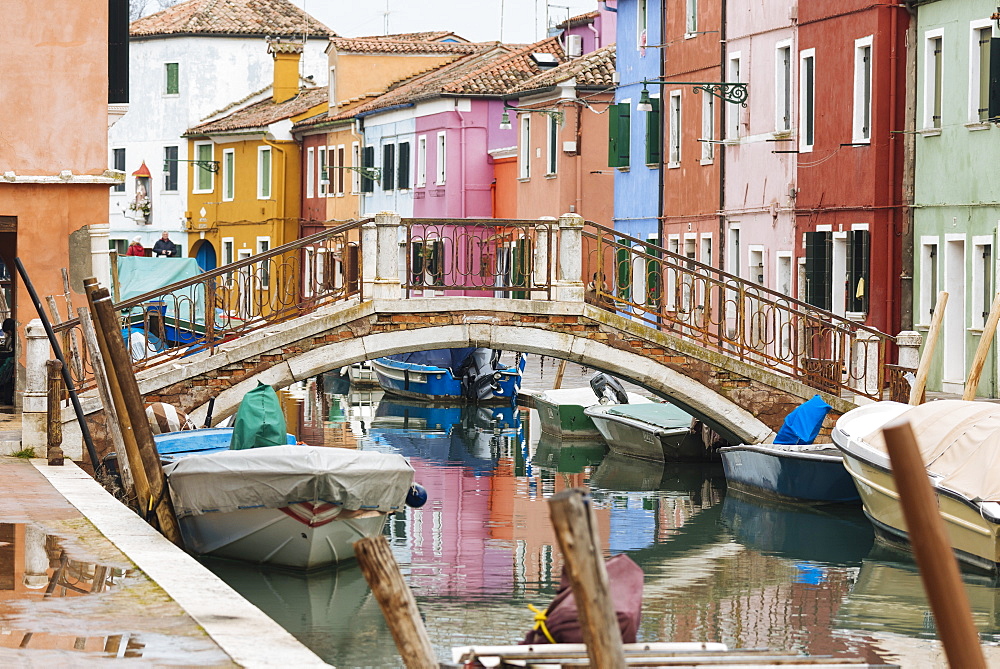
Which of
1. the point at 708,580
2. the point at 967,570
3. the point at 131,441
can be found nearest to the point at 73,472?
the point at 131,441

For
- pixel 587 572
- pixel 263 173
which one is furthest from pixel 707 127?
pixel 587 572

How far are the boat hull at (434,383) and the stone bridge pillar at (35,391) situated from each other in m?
15.0

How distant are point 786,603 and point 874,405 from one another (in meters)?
3.64

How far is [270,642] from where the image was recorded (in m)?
6.85

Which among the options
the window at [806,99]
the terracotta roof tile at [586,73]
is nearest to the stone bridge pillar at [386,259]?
the window at [806,99]

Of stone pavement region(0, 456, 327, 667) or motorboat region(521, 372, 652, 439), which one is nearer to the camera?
stone pavement region(0, 456, 327, 667)

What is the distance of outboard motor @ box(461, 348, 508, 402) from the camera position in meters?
28.6

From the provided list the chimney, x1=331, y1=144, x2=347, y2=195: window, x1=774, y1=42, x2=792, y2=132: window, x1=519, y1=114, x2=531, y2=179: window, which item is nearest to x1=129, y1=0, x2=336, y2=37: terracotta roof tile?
the chimney

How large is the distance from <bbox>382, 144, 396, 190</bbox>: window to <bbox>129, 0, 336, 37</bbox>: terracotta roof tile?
11566 millimetres

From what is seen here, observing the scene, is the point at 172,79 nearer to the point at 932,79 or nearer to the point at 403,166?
the point at 403,166

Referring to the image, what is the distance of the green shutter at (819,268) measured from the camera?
2130cm

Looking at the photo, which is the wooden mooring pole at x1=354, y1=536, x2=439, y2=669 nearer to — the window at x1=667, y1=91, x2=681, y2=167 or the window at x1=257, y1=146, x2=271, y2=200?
the window at x1=667, y1=91, x2=681, y2=167

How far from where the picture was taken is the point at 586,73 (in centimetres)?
3178

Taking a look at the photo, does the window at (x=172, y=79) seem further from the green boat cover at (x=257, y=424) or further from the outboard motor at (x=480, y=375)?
the green boat cover at (x=257, y=424)
